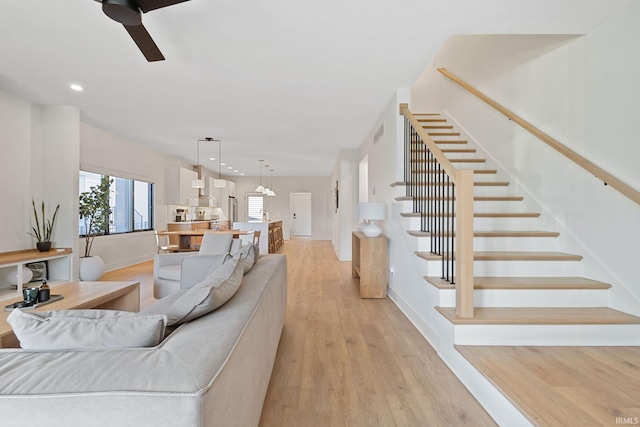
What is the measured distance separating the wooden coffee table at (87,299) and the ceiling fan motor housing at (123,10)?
1923 mm

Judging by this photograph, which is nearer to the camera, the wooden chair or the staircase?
the staircase

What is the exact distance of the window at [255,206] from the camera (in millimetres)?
13094

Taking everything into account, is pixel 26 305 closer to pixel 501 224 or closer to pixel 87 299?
pixel 87 299

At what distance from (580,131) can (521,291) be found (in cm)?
150

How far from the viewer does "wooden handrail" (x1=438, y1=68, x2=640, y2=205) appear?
89.3 inches

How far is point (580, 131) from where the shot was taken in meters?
2.75

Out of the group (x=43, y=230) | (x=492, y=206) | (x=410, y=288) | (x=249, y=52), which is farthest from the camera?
(x=43, y=230)

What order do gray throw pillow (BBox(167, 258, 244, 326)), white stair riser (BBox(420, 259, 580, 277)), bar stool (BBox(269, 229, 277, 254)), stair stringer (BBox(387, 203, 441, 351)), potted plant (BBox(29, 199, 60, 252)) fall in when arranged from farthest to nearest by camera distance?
1. bar stool (BBox(269, 229, 277, 254))
2. potted plant (BBox(29, 199, 60, 252))
3. white stair riser (BBox(420, 259, 580, 277))
4. stair stringer (BBox(387, 203, 441, 351))
5. gray throw pillow (BBox(167, 258, 244, 326))

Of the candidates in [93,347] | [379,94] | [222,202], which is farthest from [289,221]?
[93,347]

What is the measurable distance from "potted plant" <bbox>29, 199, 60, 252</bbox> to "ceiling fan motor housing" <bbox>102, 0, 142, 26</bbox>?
3743mm

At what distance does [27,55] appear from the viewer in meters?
2.99

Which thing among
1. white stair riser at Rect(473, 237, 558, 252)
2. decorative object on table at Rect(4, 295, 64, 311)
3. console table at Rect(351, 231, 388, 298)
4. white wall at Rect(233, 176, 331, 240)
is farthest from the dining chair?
white wall at Rect(233, 176, 331, 240)

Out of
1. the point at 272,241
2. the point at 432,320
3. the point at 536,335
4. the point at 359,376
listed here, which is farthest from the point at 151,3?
the point at 272,241

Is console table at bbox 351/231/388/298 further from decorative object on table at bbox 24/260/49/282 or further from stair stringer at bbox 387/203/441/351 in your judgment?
decorative object on table at bbox 24/260/49/282
